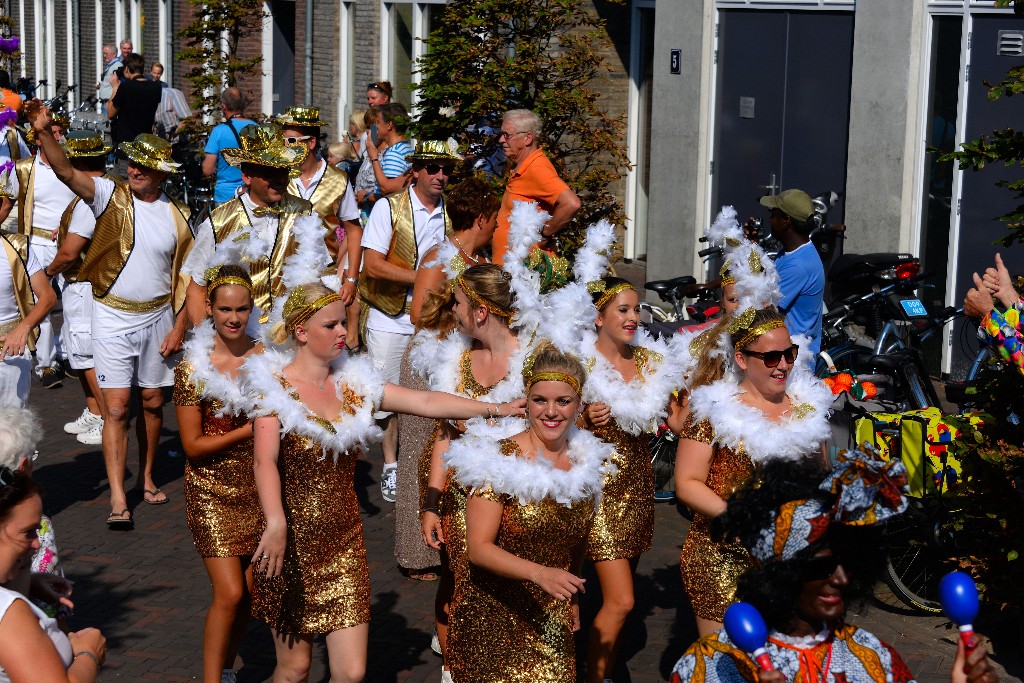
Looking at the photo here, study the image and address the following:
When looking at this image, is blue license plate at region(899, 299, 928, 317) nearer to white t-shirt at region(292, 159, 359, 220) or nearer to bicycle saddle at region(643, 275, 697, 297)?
bicycle saddle at region(643, 275, 697, 297)

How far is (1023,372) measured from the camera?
19.6ft

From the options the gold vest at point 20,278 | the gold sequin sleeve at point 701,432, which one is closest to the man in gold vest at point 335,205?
the gold vest at point 20,278

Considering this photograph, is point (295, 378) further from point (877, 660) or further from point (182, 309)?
point (182, 309)

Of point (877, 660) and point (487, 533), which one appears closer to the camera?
point (877, 660)

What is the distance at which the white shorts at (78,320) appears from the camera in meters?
9.29

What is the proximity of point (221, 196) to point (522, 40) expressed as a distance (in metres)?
3.06

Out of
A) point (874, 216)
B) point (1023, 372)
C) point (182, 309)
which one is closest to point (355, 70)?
point (874, 216)

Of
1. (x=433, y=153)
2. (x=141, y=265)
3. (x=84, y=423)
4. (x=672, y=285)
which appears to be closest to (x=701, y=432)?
(x=433, y=153)

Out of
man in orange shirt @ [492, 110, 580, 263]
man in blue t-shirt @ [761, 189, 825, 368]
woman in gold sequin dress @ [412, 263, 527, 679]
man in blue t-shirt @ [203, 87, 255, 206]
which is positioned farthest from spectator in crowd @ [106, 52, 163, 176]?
woman in gold sequin dress @ [412, 263, 527, 679]

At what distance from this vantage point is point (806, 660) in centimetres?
360

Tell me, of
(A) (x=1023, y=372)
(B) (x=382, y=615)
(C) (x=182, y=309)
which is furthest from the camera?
(C) (x=182, y=309)

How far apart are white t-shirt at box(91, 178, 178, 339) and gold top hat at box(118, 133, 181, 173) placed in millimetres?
313

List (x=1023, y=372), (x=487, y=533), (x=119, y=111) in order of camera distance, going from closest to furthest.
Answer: (x=487, y=533) → (x=1023, y=372) → (x=119, y=111)

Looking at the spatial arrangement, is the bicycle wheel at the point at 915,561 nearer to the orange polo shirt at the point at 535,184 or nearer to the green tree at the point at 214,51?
the orange polo shirt at the point at 535,184
